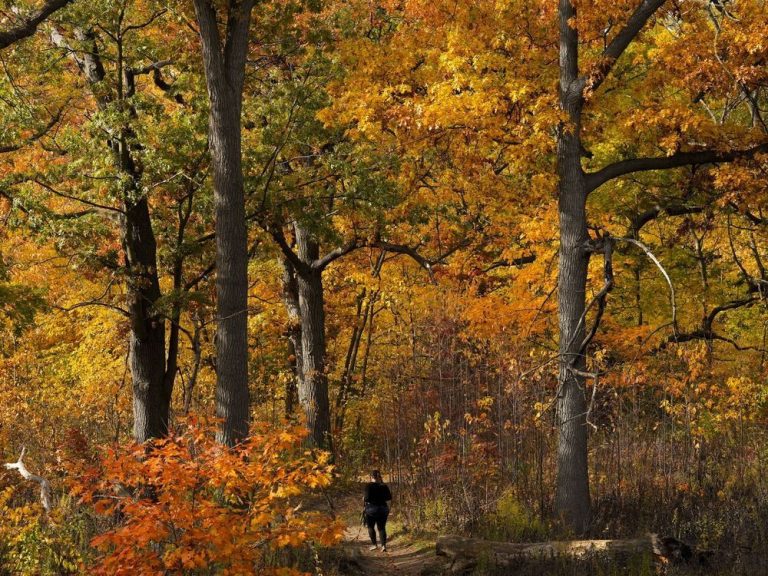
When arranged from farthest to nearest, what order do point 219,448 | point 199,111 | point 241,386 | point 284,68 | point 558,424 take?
1. point 284,68
2. point 199,111
3. point 558,424
4. point 241,386
5. point 219,448

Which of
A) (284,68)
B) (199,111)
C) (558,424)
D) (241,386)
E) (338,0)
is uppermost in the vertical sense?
(338,0)

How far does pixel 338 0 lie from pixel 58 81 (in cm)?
625

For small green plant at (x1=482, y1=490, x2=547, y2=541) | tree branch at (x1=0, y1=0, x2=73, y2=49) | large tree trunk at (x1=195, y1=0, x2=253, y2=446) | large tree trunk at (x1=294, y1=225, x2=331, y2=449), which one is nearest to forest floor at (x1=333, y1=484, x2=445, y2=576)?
small green plant at (x1=482, y1=490, x2=547, y2=541)

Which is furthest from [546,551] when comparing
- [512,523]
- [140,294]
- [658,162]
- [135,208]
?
[135,208]

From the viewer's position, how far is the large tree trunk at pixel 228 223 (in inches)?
428

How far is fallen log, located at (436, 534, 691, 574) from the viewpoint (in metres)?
9.75

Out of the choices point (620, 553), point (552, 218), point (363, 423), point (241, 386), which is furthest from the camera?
point (363, 423)

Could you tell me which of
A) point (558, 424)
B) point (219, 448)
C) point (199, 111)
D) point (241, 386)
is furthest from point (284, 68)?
point (219, 448)

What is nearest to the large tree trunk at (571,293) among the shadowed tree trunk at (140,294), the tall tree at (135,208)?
the tall tree at (135,208)

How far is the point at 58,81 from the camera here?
13750 mm

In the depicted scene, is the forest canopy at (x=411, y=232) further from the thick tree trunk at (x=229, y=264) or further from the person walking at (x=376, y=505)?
the person walking at (x=376, y=505)

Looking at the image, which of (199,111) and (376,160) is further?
(376,160)

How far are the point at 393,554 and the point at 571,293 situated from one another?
4.45 meters

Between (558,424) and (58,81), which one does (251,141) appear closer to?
(58,81)
